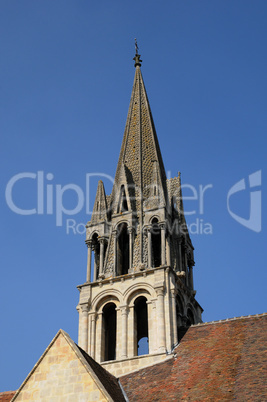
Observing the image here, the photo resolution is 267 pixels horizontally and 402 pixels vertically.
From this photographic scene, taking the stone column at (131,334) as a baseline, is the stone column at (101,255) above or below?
above

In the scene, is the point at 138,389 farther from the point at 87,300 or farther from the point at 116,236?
the point at 116,236

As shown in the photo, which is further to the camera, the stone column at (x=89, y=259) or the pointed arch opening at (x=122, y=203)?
the pointed arch opening at (x=122, y=203)

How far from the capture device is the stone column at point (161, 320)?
27062mm

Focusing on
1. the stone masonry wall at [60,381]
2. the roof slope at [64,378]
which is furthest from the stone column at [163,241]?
the stone masonry wall at [60,381]

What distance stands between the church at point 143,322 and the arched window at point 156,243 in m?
0.05

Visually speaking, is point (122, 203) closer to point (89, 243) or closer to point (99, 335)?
point (89, 243)

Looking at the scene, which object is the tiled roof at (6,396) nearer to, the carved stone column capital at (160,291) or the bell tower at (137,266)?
the bell tower at (137,266)

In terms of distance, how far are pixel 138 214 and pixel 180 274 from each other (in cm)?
→ 370

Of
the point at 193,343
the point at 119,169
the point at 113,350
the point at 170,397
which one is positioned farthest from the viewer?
the point at 119,169

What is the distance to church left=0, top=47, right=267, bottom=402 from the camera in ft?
73.3

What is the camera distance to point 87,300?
29.8 metres

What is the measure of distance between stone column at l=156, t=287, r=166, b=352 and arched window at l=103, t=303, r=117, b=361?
2.50 meters

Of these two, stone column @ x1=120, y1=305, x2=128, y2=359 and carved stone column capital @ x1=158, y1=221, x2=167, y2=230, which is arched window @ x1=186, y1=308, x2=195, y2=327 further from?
carved stone column capital @ x1=158, y1=221, x2=167, y2=230

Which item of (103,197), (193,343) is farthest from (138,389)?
(103,197)
